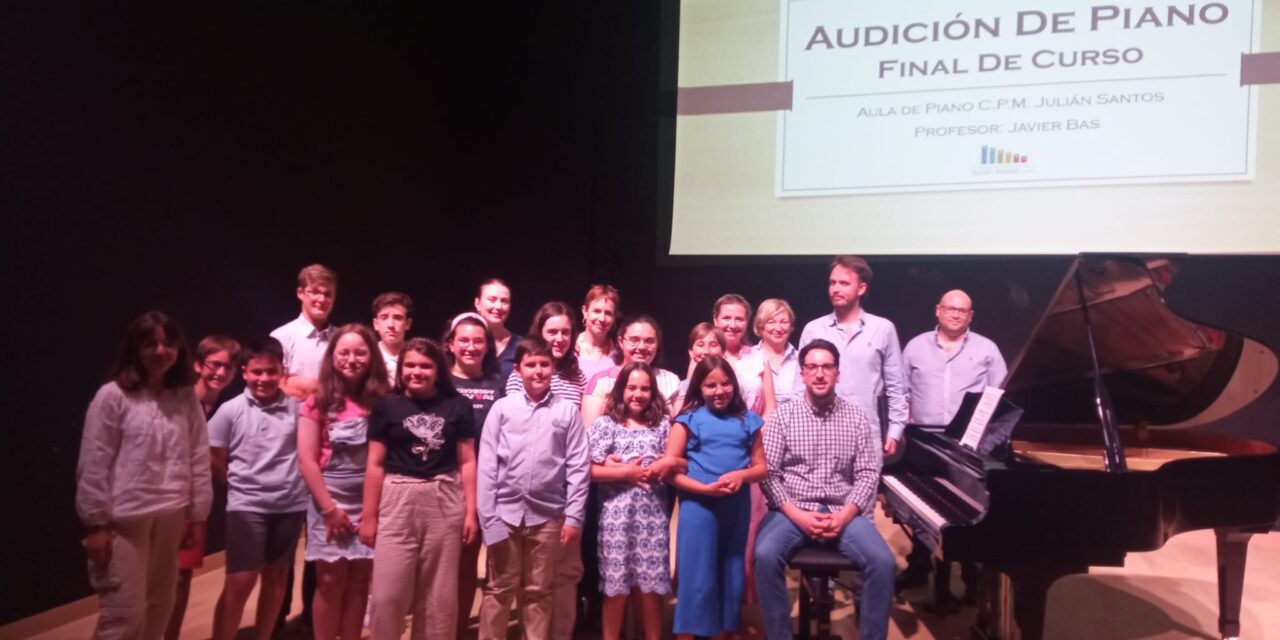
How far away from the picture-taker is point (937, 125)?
469 cm

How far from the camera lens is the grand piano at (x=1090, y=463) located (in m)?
2.51

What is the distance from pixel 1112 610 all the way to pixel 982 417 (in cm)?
148

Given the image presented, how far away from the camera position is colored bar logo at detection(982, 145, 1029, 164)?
4568 millimetres

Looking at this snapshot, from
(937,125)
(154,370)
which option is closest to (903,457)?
(937,125)

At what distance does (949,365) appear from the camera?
159 inches

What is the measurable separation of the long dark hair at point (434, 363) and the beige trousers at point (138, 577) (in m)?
0.80

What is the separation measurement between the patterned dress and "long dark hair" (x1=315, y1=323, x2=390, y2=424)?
30.3 inches

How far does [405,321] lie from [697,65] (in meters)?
2.85

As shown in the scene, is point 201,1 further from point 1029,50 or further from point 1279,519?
point 1279,519

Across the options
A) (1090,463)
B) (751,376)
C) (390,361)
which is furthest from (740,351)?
(1090,463)

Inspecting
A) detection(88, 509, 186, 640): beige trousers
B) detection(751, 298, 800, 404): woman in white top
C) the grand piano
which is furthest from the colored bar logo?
detection(88, 509, 186, 640): beige trousers

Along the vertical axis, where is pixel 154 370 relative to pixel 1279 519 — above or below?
above

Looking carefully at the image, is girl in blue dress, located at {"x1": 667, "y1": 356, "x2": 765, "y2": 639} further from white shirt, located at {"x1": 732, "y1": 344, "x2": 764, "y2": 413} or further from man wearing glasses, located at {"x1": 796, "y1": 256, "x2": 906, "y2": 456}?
man wearing glasses, located at {"x1": 796, "y1": 256, "x2": 906, "y2": 456}

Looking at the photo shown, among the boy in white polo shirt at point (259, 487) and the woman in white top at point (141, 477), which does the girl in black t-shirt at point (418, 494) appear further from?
the woman in white top at point (141, 477)
